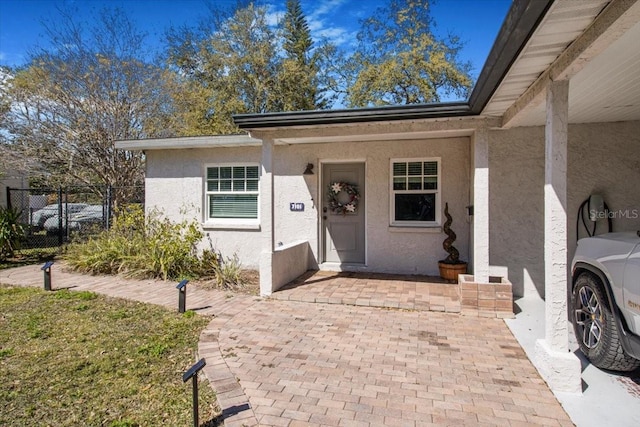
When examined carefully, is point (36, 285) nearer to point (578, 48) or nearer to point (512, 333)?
point (512, 333)

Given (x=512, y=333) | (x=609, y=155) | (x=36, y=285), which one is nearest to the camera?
(x=512, y=333)

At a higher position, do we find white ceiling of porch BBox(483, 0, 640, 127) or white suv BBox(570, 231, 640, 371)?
white ceiling of porch BBox(483, 0, 640, 127)

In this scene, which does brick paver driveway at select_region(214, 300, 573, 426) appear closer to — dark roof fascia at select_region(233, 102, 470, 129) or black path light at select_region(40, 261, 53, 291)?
dark roof fascia at select_region(233, 102, 470, 129)

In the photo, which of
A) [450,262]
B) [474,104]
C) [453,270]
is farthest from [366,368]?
[450,262]

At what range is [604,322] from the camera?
3248 mm

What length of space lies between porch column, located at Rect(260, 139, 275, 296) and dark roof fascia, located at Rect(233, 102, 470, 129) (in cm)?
46

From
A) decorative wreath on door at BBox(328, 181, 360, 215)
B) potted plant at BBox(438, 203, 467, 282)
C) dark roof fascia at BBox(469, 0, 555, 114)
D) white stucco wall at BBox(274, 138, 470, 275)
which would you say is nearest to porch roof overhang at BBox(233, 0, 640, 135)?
dark roof fascia at BBox(469, 0, 555, 114)

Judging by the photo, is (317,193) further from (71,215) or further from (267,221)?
(71,215)

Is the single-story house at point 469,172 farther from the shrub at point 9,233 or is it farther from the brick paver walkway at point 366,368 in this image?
the shrub at point 9,233

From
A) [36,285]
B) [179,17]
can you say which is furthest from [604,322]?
[179,17]

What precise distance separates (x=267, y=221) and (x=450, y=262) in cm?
332

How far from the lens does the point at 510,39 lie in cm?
290

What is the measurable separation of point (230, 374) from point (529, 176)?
5195 mm

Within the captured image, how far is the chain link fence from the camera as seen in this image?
401 inches
